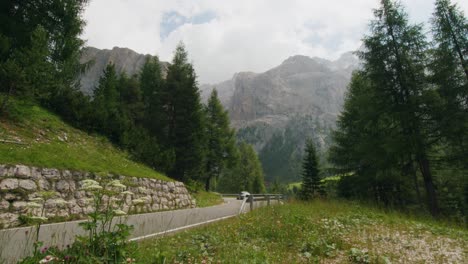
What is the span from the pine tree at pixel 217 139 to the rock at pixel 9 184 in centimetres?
2943

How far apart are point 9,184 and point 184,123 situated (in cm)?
1724

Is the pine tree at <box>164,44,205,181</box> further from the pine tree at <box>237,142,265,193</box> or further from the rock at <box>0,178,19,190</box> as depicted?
the pine tree at <box>237,142,265,193</box>

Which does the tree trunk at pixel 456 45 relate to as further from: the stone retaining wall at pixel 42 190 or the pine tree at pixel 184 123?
the pine tree at pixel 184 123

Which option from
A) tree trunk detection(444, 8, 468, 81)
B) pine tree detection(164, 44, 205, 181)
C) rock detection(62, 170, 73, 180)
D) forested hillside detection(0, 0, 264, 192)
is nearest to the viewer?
rock detection(62, 170, 73, 180)

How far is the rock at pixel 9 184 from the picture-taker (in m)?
7.62

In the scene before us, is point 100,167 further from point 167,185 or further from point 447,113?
point 447,113

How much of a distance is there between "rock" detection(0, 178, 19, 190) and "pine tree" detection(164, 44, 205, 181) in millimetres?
14488

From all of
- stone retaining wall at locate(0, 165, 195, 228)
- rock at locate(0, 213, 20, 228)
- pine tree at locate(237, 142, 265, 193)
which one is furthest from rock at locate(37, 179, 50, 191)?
pine tree at locate(237, 142, 265, 193)

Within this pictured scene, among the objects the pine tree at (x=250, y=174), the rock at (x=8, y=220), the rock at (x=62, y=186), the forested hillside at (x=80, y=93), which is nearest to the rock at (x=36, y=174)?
the forested hillside at (x=80, y=93)

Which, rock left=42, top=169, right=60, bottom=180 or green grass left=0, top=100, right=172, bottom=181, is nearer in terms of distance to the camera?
rock left=42, top=169, right=60, bottom=180

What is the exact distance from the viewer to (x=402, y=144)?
14.3 metres

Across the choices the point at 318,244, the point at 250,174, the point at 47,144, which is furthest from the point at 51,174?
the point at 250,174

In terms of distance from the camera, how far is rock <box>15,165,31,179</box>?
8186 mm

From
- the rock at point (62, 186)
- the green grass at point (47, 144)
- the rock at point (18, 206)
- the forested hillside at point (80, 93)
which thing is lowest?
the rock at point (18, 206)
